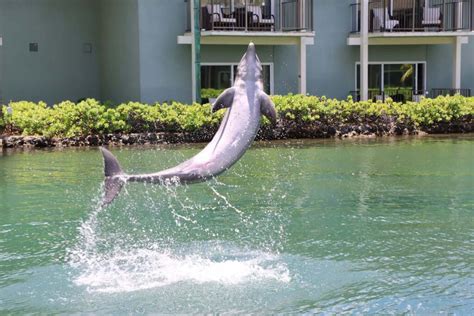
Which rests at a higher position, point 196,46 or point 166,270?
point 196,46

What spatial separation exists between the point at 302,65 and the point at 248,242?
16.7 metres

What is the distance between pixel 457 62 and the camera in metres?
27.6

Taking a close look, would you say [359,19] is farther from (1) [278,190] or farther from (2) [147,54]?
(1) [278,190]

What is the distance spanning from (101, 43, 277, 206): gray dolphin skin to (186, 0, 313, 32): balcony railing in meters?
16.7

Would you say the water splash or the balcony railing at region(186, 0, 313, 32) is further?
the balcony railing at region(186, 0, 313, 32)

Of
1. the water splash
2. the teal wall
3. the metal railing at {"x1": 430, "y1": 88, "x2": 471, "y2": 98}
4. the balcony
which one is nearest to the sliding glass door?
the metal railing at {"x1": 430, "y1": 88, "x2": 471, "y2": 98}

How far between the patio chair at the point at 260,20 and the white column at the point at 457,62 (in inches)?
275

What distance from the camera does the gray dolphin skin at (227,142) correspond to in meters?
6.93

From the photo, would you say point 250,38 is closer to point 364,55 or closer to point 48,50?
point 364,55

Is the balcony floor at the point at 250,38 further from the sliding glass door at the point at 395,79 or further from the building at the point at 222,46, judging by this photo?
the sliding glass door at the point at 395,79

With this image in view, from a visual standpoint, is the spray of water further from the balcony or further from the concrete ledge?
the balcony

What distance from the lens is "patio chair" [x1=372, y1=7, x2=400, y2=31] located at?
26875 mm

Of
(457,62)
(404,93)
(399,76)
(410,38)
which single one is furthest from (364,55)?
(457,62)

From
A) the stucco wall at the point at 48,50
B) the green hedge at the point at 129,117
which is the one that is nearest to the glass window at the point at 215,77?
the green hedge at the point at 129,117
